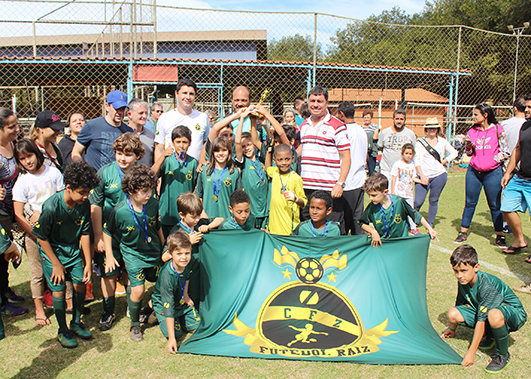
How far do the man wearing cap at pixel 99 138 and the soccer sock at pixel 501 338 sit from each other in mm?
4094

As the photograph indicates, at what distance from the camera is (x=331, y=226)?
445cm

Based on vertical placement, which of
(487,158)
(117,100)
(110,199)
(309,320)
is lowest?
(309,320)

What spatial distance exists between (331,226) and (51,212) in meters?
2.64

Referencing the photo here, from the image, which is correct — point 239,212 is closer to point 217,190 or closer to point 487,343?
point 217,190

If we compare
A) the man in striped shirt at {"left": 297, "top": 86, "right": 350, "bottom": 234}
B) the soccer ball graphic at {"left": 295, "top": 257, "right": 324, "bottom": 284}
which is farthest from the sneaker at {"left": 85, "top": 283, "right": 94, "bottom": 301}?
the man in striped shirt at {"left": 297, "top": 86, "right": 350, "bottom": 234}

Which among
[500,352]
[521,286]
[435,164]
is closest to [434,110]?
[435,164]

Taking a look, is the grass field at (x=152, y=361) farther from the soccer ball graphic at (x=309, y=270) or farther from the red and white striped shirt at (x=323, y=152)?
the red and white striped shirt at (x=323, y=152)

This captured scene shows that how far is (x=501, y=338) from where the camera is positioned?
3.35 meters

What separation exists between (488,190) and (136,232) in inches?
213

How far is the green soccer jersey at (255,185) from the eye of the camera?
475cm

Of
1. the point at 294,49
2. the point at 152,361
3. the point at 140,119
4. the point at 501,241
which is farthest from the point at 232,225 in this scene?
the point at 294,49

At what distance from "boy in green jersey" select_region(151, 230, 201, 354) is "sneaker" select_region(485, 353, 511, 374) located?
250cm

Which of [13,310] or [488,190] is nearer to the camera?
[13,310]

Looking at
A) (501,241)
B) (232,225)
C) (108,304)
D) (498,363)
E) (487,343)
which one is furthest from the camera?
(501,241)
